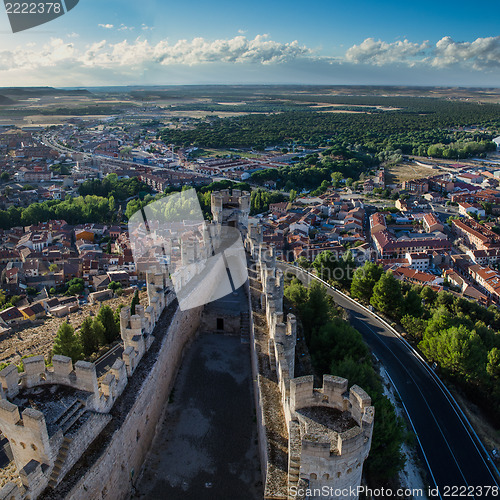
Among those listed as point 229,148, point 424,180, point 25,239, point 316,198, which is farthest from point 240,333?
point 229,148

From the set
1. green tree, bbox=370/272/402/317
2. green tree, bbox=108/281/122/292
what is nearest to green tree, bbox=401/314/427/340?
green tree, bbox=370/272/402/317

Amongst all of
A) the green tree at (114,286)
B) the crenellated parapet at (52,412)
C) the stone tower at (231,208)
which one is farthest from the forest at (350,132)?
the crenellated parapet at (52,412)

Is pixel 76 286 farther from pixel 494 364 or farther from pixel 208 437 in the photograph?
pixel 208 437

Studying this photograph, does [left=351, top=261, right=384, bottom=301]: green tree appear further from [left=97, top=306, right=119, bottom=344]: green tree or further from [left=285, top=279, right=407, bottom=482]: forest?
[left=97, top=306, right=119, bottom=344]: green tree

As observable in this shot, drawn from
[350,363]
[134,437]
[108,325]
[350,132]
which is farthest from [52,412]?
[350,132]

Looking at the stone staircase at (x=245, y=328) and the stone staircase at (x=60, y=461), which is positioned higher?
the stone staircase at (x=60, y=461)

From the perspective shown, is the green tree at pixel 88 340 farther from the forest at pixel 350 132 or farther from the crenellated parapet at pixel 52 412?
the forest at pixel 350 132

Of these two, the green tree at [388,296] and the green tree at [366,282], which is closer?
the green tree at [388,296]
